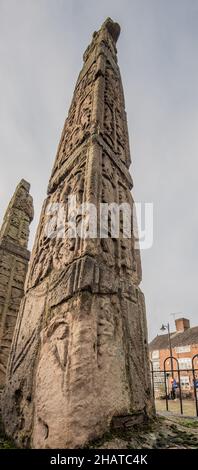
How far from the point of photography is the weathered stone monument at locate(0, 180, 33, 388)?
4359 mm

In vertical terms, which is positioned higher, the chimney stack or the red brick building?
the chimney stack

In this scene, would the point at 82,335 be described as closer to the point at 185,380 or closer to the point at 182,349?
the point at 185,380

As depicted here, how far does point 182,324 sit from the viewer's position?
27844 mm

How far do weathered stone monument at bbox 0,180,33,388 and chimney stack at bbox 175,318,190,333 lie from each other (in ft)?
86.4

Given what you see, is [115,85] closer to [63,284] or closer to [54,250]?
[54,250]

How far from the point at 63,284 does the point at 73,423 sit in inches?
30.9

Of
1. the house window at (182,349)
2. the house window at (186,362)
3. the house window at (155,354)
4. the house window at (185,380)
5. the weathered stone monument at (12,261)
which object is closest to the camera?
the weathered stone monument at (12,261)

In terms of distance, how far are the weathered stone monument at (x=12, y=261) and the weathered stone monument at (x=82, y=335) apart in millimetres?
2347

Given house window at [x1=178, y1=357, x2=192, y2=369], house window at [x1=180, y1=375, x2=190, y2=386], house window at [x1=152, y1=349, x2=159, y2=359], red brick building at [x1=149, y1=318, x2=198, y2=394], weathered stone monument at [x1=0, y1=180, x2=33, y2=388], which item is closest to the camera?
weathered stone monument at [x1=0, y1=180, x2=33, y2=388]

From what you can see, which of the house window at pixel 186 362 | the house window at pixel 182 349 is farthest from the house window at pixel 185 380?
the house window at pixel 182 349

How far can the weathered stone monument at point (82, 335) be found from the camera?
4.16 feet

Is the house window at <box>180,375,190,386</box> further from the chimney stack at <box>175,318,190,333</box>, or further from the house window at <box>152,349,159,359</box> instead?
the chimney stack at <box>175,318,190,333</box>

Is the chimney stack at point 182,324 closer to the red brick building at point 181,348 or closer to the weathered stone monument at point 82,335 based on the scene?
the red brick building at point 181,348

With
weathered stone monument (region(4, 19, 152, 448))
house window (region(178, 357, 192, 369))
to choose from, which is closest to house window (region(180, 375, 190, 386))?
house window (region(178, 357, 192, 369))
